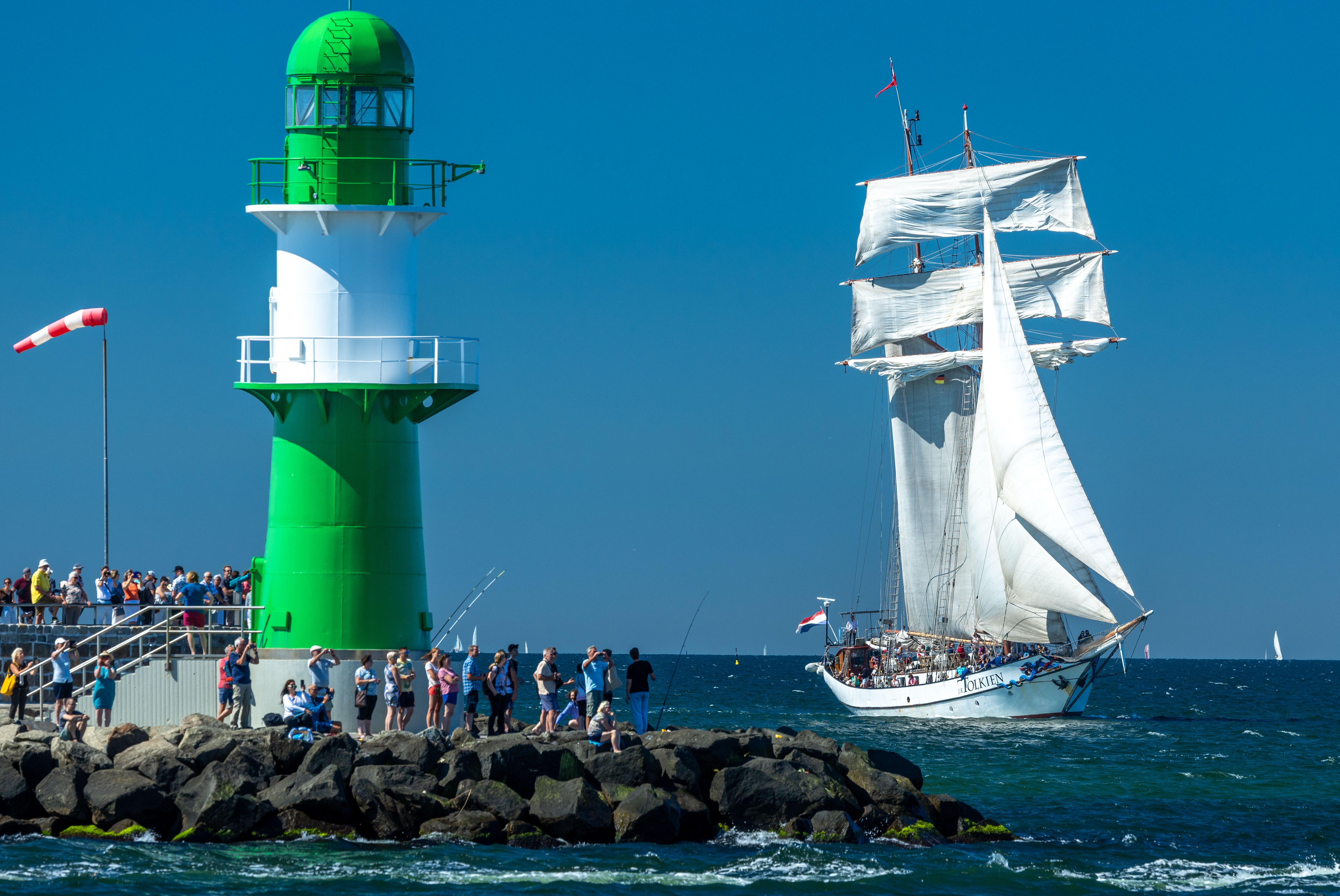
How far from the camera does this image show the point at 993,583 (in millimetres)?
60312

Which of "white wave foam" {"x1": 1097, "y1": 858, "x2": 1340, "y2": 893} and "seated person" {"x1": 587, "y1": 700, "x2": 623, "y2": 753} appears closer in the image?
"white wave foam" {"x1": 1097, "y1": 858, "x2": 1340, "y2": 893}

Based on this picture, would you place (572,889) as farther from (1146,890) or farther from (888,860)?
(1146,890)

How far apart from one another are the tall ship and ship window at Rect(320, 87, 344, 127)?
35380mm

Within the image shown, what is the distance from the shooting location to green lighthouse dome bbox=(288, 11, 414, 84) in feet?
77.9

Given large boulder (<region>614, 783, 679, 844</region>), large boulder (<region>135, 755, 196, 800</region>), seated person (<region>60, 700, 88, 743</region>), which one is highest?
seated person (<region>60, 700, 88, 743</region>)

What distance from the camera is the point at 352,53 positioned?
78.0 feet

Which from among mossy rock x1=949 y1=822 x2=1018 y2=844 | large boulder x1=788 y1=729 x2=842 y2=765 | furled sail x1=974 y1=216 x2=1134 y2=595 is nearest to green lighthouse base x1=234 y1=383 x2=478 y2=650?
large boulder x1=788 y1=729 x2=842 y2=765

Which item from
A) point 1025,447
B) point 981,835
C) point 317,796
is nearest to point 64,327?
point 317,796

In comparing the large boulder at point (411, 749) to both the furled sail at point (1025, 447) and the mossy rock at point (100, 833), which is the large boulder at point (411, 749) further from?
the furled sail at point (1025, 447)

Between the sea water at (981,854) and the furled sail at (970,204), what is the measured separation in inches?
1043

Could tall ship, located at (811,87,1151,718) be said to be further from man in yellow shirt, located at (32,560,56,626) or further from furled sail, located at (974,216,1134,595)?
man in yellow shirt, located at (32,560,56,626)

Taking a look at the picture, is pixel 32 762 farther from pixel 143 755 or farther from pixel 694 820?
pixel 694 820

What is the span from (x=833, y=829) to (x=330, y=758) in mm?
6502

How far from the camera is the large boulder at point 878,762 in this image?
23.9 meters
